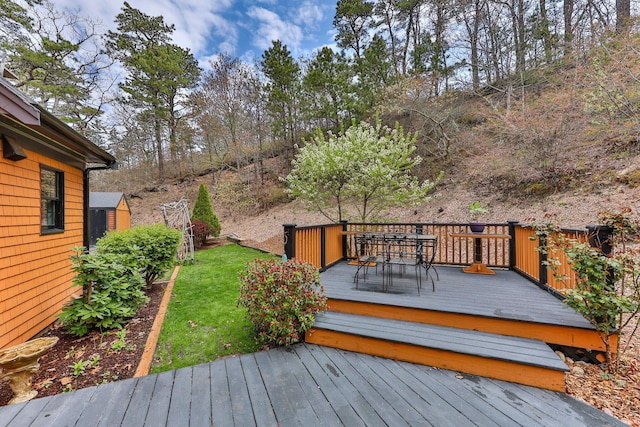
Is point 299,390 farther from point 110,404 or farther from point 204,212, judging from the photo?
point 204,212

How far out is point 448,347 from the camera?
2.47 metres

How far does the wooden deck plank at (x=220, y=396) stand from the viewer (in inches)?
73.8

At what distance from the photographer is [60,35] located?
37.8 feet

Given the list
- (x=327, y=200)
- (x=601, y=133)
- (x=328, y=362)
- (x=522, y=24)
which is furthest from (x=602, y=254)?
(x=522, y=24)

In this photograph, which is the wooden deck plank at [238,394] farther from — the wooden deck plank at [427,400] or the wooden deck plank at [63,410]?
the wooden deck plank at [427,400]

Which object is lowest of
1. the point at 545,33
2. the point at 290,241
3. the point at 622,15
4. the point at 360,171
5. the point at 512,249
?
the point at 512,249

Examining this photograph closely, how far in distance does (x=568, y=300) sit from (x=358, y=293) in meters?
2.16

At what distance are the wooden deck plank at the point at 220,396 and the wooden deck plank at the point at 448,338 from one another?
40.8 inches

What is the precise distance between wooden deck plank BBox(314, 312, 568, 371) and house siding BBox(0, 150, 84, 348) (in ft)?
11.7

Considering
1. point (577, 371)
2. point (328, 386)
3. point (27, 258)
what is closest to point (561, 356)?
point (577, 371)

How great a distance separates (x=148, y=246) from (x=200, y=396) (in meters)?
3.49

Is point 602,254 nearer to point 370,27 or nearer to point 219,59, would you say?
point 370,27

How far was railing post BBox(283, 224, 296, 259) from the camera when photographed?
3855 millimetres

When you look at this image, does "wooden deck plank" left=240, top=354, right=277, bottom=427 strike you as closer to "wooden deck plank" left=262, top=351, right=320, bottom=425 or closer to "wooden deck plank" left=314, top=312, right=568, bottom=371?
"wooden deck plank" left=262, top=351, right=320, bottom=425
